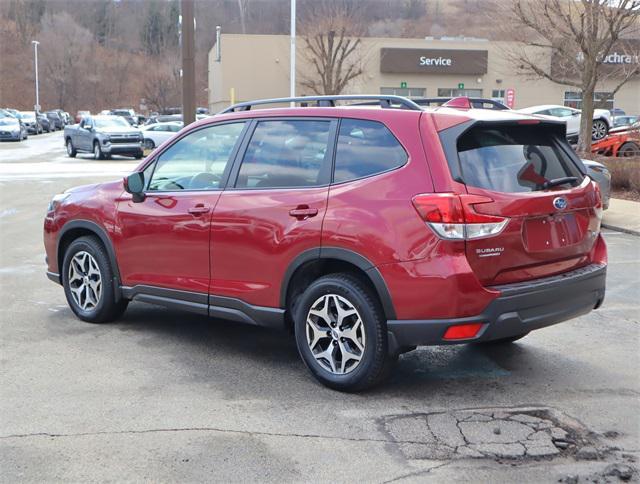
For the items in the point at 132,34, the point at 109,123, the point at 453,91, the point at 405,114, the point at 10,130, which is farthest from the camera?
the point at 132,34

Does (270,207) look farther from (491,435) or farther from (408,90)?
(408,90)

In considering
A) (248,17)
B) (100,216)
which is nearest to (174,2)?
(248,17)

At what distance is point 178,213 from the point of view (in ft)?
18.7

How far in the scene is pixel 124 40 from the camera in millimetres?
121938

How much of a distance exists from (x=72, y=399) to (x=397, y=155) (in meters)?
2.54

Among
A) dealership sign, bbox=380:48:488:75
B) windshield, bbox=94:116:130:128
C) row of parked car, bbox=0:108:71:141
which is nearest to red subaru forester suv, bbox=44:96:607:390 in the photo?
windshield, bbox=94:116:130:128

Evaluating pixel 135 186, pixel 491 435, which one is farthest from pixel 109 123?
pixel 491 435

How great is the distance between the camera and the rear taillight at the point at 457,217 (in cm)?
430

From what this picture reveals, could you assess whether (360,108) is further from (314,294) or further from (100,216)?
(100,216)

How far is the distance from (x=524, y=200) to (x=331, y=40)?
152 feet

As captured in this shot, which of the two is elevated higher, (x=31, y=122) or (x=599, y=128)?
(x=599, y=128)

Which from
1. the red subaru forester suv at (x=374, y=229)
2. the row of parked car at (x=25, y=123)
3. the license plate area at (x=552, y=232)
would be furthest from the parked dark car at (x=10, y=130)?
the license plate area at (x=552, y=232)

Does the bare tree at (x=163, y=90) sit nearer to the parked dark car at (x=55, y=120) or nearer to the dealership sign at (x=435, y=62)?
the parked dark car at (x=55, y=120)

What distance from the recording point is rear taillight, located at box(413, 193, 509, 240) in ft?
14.1
